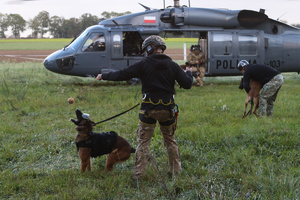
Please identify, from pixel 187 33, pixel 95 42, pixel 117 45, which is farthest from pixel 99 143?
pixel 187 33

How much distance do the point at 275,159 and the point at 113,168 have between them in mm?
2474

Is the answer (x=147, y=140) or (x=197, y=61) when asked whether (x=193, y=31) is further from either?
(x=147, y=140)

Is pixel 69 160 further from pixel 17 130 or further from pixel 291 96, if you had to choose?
pixel 291 96

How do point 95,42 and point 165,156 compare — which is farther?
point 95,42

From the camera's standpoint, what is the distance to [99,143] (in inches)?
171

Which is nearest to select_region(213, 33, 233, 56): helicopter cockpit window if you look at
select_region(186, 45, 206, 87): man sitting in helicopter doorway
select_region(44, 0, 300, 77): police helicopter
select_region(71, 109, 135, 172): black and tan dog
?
select_region(44, 0, 300, 77): police helicopter

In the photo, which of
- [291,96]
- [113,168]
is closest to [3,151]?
[113,168]

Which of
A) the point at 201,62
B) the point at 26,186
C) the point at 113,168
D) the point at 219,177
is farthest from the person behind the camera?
the point at 201,62

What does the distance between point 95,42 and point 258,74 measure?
7.14 meters

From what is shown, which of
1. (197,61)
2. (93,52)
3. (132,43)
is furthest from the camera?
(132,43)

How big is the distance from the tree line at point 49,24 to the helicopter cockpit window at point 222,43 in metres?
64.3

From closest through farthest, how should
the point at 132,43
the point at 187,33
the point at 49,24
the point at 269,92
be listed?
1. the point at 269,92
2. the point at 132,43
3. the point at 187,33
4. the point at 49,24

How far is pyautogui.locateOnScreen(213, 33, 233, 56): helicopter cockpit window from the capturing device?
13.3 meters

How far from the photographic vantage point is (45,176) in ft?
14.8
